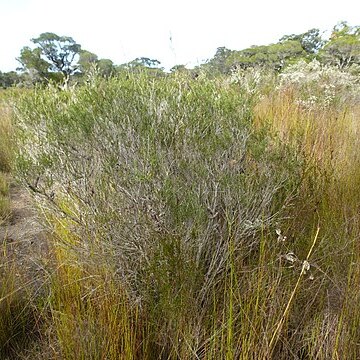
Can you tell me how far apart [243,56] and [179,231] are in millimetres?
24528

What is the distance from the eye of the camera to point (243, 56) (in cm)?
2389

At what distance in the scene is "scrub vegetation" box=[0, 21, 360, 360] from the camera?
147 centimetres

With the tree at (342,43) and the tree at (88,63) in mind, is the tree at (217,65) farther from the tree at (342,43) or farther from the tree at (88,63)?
the tree at (342,43)

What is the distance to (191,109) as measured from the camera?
196 centimetres

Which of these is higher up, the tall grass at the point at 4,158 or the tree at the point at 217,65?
the tree at the point at 217,65

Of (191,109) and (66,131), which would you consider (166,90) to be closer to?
(191,109)

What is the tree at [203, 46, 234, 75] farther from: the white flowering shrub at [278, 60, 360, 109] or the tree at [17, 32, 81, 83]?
A: the tree at [17, 32, 81, 83]

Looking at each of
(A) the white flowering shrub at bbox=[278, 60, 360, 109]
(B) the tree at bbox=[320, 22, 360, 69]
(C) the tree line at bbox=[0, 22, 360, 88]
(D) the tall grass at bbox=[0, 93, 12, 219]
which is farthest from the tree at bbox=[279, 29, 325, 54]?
(D) the tall grass at bbox=[0, 93, 12, 219]

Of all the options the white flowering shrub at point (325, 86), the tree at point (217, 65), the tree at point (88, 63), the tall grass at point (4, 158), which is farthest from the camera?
the white flowering shrub at point (325, 86)

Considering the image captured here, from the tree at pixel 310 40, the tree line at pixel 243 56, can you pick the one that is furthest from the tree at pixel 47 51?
the tree at pixel 310 40

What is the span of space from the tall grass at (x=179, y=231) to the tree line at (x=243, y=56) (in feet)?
1.71

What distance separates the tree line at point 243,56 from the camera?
4.54 m

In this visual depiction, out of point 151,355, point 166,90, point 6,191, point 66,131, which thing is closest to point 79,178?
point 66,131

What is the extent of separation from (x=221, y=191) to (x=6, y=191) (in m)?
3.24
